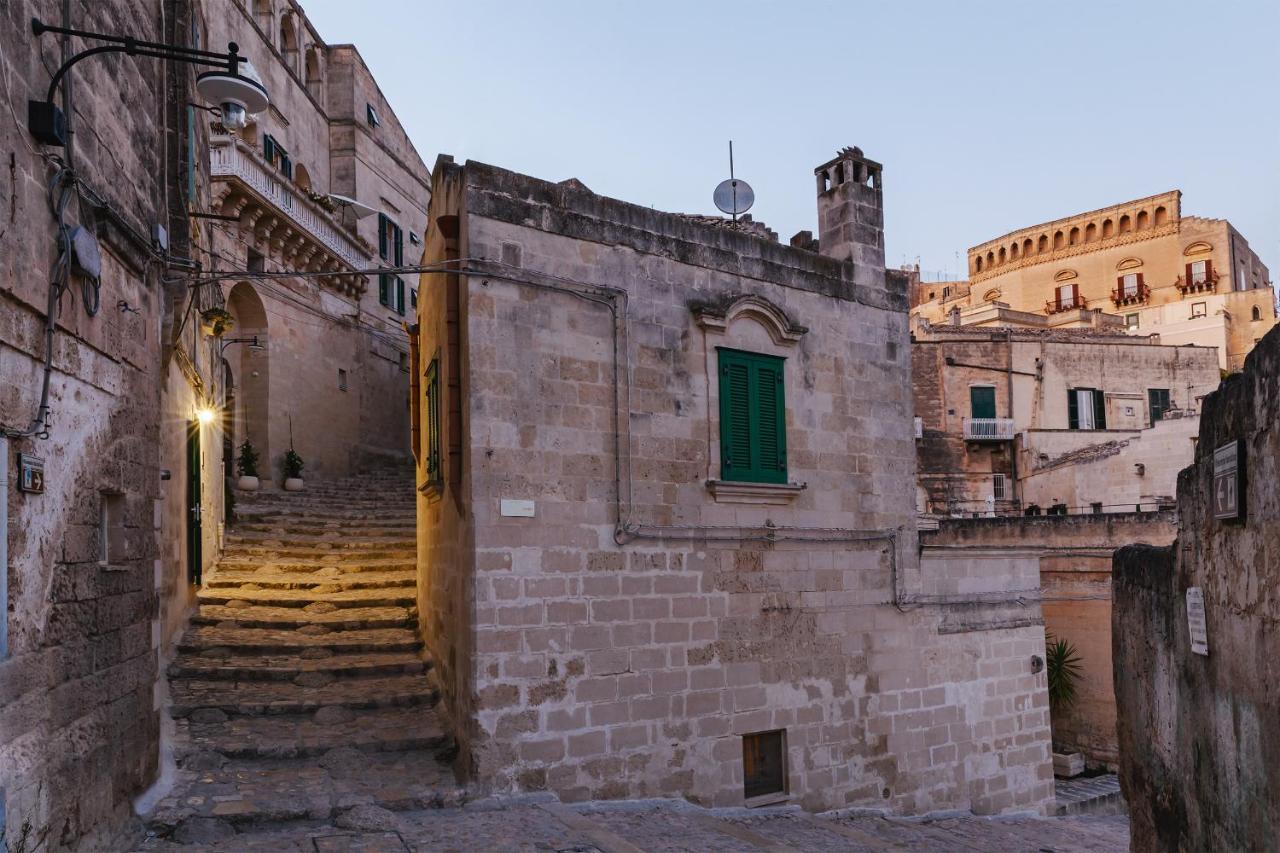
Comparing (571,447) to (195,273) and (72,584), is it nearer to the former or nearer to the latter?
(195,273)

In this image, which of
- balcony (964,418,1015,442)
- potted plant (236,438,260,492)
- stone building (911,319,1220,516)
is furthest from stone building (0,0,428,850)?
balcony (964,418,1015,442)

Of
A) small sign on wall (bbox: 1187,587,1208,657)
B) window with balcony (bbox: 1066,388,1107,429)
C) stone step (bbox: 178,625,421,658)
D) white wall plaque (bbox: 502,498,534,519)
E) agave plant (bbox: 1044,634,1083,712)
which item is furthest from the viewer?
window with balcony (bbox: 1066,388,1107,429)

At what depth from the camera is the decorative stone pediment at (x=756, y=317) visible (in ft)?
32.2

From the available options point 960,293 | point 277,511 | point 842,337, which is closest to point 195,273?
point 842,337

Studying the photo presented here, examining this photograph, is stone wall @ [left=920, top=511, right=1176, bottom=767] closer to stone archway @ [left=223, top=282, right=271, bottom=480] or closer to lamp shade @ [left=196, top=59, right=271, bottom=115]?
stone archway @ [left=223, top=282, right=271, bottom=480]

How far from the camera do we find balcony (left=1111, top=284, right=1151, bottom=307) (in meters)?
54.1

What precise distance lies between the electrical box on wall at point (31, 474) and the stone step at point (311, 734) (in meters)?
3.56

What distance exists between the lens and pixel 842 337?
1102cm

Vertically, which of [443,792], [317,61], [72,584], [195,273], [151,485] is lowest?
[443,792]

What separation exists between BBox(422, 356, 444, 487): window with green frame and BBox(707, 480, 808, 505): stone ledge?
2.57 metres

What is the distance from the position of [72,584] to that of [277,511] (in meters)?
10.7

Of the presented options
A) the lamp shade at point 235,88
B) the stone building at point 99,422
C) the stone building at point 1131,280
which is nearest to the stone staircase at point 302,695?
the stone building at point 99,422

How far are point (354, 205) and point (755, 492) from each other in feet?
59.0

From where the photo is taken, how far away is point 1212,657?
5.35 metres
